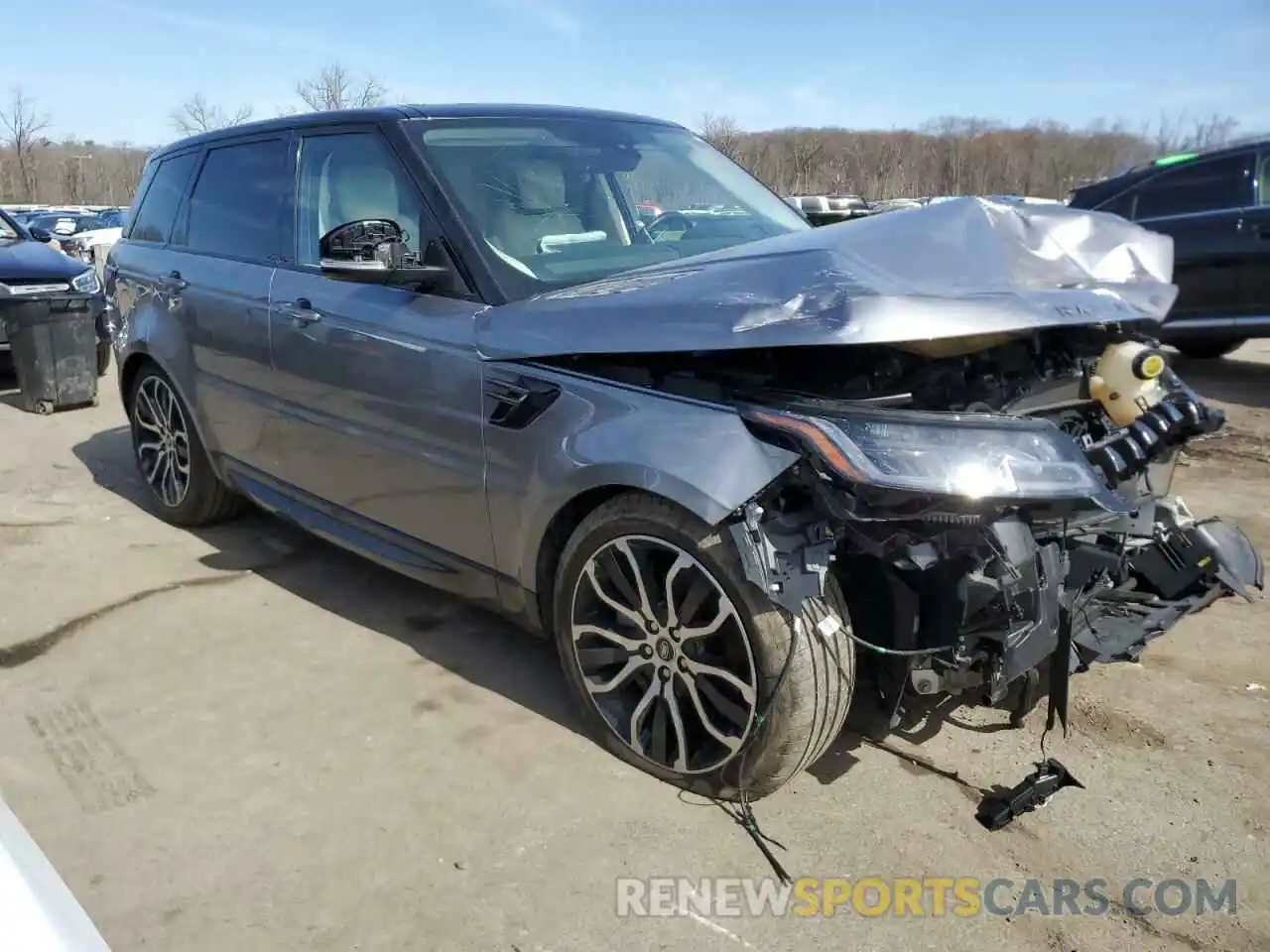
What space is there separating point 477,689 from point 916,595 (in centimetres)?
156

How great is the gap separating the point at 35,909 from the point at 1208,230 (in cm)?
852

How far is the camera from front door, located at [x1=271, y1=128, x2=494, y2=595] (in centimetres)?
315

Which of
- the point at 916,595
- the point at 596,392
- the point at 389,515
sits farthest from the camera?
the point at 389,515

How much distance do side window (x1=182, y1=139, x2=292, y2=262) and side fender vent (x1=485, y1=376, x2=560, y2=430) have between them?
159 centimetres

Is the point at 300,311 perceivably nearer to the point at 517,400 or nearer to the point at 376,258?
the point at 376,258

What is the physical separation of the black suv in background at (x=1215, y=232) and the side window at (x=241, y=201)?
634 cm

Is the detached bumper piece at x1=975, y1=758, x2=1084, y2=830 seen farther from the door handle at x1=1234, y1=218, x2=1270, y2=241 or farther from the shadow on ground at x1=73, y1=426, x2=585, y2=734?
the door handle at x1=1234, y1=218, x2=1270, y2=241

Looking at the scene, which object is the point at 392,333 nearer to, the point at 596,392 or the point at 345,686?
the point at 596,392

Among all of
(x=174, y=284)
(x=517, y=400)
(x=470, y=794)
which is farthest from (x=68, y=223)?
(x=470, y=794)

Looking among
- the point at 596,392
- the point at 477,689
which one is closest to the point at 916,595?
the point at 596,392

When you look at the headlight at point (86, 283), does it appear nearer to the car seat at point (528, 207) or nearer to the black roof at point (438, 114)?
the black roof at point (438, 114)

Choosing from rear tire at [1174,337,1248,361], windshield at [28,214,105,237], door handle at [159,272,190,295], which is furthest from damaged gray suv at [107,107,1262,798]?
windshield at [28,214,105,237]

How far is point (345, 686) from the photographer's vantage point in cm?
345

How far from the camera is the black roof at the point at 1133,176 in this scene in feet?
25.4
